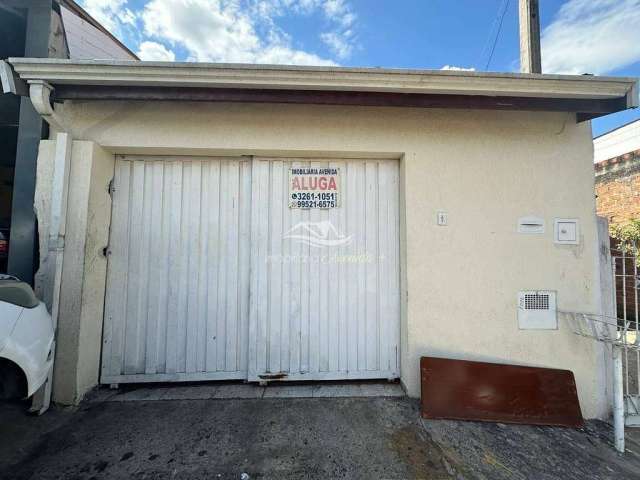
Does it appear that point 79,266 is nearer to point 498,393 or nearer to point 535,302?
point 498,393

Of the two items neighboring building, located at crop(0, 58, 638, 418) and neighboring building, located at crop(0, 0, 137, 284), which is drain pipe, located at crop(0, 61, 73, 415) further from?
neighboring building, located at crop(0, 0, 137, 284)

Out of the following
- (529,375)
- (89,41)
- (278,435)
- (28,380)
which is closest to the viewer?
(28,380)

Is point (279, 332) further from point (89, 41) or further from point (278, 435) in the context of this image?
point (89, 41)

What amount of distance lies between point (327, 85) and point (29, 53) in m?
3.15

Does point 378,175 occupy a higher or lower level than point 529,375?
higher

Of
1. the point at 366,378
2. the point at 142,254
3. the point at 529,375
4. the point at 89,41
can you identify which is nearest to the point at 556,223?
the point at 529,375

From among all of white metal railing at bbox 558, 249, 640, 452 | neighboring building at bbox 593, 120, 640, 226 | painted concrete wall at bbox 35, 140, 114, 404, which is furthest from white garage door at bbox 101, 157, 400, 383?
neighboring building at bbox 593, 120, 640, 226

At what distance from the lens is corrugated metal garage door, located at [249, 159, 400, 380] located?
294 cm

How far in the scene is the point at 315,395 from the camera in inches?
108

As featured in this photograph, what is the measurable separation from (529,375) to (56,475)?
4.12 meters

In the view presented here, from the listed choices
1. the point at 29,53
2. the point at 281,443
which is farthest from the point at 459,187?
the point at 29,53

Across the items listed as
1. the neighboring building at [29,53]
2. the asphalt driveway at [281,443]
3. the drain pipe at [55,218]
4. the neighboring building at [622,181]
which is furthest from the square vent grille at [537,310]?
the neighboring building at [622,181]
